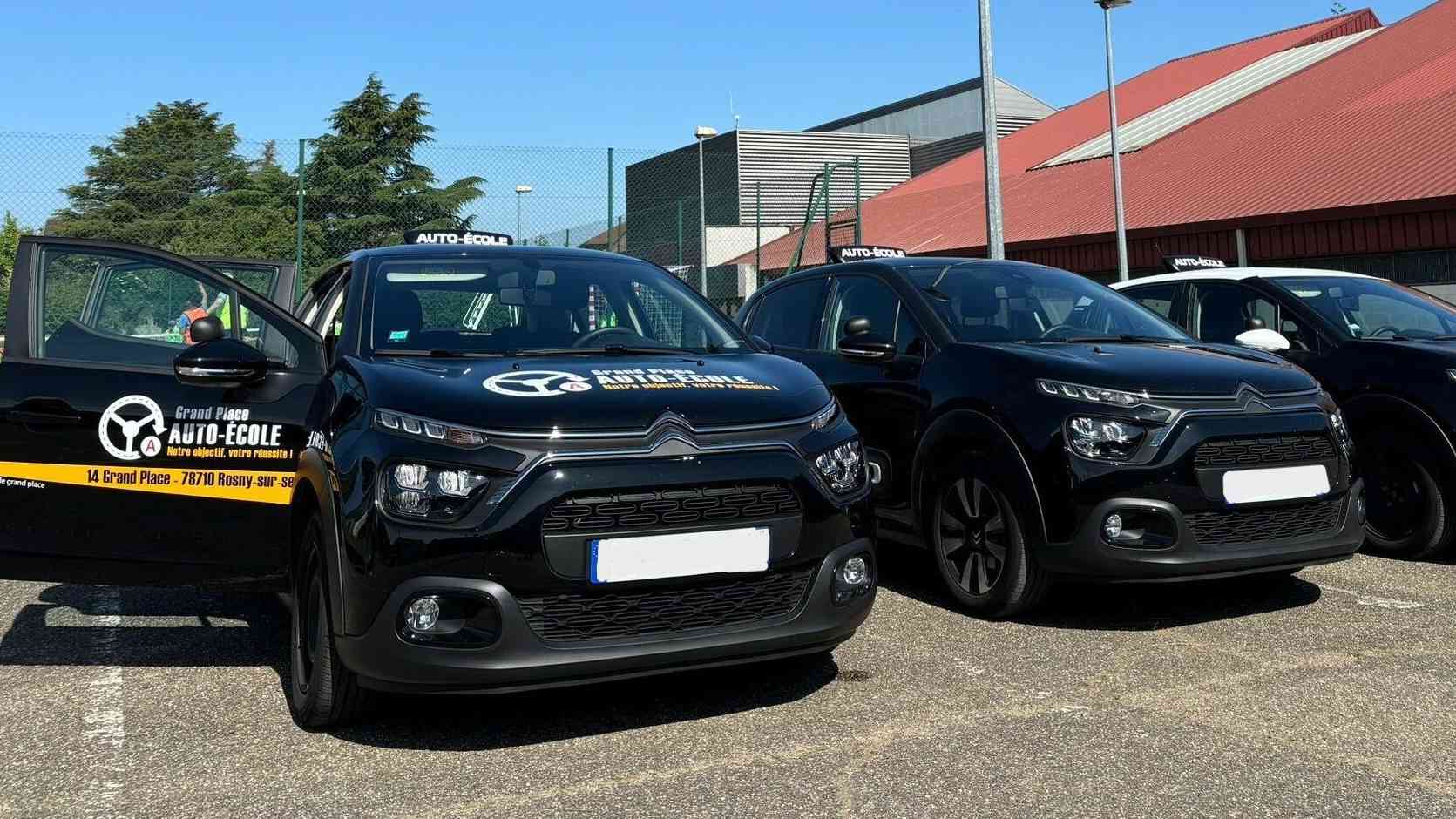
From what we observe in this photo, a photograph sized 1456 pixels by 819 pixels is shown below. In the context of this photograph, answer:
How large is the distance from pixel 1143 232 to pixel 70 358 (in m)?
18.2

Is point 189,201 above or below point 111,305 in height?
above

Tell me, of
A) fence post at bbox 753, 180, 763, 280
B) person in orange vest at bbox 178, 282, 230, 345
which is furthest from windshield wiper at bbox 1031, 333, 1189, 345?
fence post at bbox 753, 180, 763, 280

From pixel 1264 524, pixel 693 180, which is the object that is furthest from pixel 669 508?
pixel 693 180

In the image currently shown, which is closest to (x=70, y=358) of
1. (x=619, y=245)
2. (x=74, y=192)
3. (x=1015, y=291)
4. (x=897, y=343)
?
(x=897, y=343)

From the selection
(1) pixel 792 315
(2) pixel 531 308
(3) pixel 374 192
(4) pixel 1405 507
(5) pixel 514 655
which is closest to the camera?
(5) pixel 514 655

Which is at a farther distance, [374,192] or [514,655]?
[374,192]

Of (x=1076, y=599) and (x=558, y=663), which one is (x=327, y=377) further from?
(x=1076, y=599)

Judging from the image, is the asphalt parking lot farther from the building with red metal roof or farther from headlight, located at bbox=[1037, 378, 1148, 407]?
the building with red metal roof

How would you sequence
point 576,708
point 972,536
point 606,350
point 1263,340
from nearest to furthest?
point 576,708, point 606,350, point 972,536, point 1263,340

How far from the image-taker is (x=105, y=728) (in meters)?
4.02

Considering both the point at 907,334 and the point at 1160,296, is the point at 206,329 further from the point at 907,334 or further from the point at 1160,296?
the point at 1160,296

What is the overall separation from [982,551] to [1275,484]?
114cm

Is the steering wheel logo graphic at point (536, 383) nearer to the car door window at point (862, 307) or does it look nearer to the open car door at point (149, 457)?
the open car door at point (149, 457)

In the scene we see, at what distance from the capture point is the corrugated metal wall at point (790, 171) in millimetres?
39375
